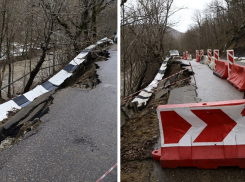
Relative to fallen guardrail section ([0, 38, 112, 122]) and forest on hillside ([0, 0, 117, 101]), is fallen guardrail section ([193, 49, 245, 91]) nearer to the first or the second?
forest on hillside ([0, 0, 117, 101])

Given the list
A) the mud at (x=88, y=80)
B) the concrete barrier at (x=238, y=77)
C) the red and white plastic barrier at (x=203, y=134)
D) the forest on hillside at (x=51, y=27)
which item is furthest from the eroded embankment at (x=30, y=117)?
the concrete barrier at (x=238, y=77)

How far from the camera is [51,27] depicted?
9.23m

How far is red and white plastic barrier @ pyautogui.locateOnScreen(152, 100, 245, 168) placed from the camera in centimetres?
326

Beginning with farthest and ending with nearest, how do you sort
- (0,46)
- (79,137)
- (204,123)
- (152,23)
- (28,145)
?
(0,46) → (152,23) → (79,137) → (28,145) → (204,123)

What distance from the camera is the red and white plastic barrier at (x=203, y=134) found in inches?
128

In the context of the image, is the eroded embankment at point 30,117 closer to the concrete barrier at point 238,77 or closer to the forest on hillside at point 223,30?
the concrete barrier at point 238,77

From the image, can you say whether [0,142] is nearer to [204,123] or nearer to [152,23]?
[204,123]

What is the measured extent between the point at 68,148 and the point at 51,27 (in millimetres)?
6167

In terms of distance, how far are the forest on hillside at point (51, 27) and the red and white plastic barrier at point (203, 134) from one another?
621 cm

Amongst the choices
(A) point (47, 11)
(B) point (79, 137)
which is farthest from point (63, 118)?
(A) point (47, 11)

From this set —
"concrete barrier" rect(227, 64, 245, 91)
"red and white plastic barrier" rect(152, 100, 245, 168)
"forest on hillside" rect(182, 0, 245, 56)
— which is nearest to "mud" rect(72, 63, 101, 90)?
"concrete barrier" rect(227, 64, 245, 91)

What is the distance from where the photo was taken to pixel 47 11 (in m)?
8.95

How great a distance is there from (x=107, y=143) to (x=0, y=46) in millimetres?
13394

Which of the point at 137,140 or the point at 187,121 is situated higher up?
the point at 187,121
